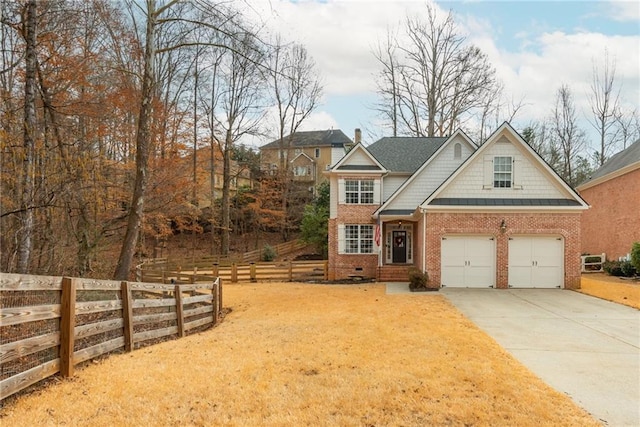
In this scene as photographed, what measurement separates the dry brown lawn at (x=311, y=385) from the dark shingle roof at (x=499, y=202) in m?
8.35

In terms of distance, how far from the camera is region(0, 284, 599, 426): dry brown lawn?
14.2 ft

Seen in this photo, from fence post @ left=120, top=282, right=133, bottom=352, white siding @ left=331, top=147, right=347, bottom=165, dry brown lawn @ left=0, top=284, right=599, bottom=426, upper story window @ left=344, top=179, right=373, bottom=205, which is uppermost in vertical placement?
white siding @ left=331, top=147, right=347, bottom=165

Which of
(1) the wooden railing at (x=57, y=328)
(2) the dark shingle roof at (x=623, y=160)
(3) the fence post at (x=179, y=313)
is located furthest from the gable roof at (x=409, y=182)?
(1) the wooden railing at (x=57, y=328)

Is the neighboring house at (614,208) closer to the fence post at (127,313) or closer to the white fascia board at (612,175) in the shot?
the white fascia board at (612,175)

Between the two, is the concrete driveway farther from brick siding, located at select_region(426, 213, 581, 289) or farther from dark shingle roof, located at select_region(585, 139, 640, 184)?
dark shingle roof, located at select_region(585, 139, 640, 184)

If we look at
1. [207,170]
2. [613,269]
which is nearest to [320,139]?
[207,170]

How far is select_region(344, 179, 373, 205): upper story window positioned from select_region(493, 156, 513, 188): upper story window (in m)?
6.44

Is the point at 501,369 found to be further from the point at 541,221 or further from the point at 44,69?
the point at 44,69

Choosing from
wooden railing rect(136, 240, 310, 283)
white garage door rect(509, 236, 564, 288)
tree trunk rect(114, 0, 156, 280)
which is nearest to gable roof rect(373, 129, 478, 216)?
white garage door rect(509, 236, 564, 288)

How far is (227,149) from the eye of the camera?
32125 mm

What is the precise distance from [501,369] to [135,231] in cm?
1090

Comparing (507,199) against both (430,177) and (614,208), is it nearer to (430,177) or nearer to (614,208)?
(430,177)

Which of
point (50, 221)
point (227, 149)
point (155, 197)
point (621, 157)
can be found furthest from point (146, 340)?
point (621, 157)

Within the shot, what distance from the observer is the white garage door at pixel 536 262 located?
16.2 metres
